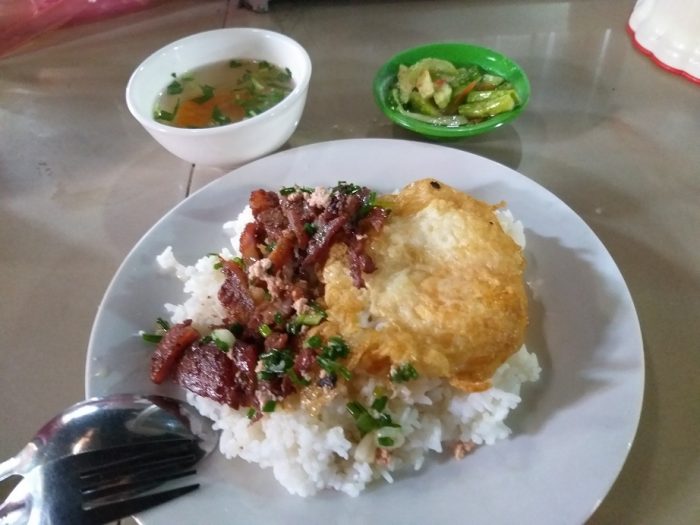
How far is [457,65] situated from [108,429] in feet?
6.75

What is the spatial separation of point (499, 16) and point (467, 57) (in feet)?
2.65

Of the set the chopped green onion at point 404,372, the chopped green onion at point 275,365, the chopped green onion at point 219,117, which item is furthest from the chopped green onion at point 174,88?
the chopped green onion at point 404,372

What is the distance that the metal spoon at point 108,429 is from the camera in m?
1.50

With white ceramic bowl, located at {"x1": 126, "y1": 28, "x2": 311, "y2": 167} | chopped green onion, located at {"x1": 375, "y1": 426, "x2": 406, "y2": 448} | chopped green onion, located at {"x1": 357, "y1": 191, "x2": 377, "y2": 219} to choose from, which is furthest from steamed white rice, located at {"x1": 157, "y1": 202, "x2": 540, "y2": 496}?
white ceramic bowl, located at {"x1": 126, "y1": 28, "x2": 311, "y2": 167}

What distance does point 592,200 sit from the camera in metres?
2.32

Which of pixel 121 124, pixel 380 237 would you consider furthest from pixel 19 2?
pixel 380 237

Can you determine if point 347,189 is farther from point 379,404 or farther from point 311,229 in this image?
→ point 379,404

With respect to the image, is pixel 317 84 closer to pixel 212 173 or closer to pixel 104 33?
pixel 212 173

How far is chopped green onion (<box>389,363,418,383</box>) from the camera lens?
4.86ft

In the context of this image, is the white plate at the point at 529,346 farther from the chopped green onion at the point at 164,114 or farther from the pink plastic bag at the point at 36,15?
the pink plastic bag at the point at 36,15

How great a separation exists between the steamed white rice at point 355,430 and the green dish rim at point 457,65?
3.48 ft

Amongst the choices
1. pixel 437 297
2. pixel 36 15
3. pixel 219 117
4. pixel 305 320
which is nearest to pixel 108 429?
pixel 305 320

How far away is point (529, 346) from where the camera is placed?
1722mm

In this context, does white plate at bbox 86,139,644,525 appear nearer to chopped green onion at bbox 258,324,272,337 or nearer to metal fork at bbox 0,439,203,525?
metal fork at bbox 0,439,203,525
